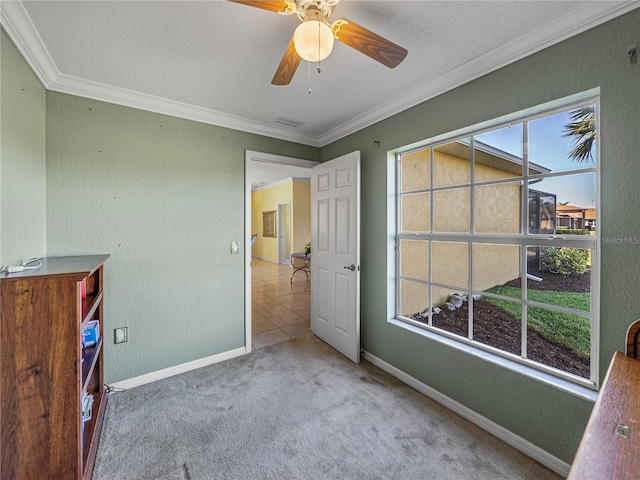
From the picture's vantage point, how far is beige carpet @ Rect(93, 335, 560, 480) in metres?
1.45

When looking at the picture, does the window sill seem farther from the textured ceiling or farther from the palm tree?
the textured ceiling

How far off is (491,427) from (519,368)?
43 centimetres

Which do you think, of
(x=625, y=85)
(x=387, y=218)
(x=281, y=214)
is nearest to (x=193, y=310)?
(x=387, y=218)

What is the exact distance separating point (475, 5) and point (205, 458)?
277 cm

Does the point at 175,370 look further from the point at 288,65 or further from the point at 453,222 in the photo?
the point at 453,222

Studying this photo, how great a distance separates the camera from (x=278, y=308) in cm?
425

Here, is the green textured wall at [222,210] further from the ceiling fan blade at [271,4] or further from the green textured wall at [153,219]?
the ceiling fan blade at [271,4]

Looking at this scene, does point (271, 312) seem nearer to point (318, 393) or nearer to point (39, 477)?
point (318, 393)

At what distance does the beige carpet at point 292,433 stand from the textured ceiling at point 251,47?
230 centimetres

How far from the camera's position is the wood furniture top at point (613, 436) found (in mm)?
502

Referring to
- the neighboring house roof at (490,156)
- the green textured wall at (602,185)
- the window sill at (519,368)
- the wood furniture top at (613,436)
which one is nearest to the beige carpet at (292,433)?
the green textured wall at (602,185)

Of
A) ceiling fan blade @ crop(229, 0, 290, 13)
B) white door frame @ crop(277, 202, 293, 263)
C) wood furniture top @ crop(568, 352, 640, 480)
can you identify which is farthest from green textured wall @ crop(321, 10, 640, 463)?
white door frame @ crop(277, 202, 293, 263)

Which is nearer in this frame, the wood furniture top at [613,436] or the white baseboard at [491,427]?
the wood furniture top at [613,436]

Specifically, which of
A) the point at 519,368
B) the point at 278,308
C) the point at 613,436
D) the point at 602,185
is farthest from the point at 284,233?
the point at 613,436
